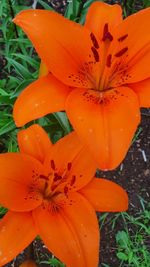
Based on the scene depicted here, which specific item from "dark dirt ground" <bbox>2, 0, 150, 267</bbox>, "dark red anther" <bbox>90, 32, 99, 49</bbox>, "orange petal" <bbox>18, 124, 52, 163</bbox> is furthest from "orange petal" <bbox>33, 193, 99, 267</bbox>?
"dark dirt ground" <bbox>2, 0, 150, 267</bbox>

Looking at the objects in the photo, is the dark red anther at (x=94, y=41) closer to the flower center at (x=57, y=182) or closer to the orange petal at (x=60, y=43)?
the orange petal at (x=60, y=43)

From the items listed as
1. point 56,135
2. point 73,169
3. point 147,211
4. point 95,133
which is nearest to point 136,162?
point 147,211

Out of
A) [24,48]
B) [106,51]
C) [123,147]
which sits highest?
[106,51]

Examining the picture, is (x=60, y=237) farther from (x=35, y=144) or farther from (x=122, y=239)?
(x=122, y=239)

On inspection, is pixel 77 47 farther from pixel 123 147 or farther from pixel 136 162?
pixel 136 162

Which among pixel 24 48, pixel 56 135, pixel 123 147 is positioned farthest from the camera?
pixel 24 48

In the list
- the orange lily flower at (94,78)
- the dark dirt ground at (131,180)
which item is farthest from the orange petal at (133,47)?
the dark dirt ground at (131,180)

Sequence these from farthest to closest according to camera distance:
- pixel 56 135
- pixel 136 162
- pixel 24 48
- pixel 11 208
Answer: pixel 136 162
pixel 24 48
pixel 56 135
pixel 11 208
